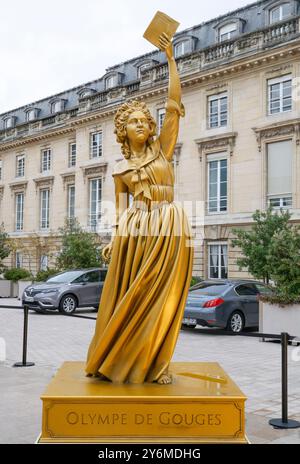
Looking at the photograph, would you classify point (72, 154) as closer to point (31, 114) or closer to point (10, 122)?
point (31, 114)

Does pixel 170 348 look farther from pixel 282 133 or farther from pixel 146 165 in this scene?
pixel 282 133

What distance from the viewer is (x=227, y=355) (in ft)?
31.4

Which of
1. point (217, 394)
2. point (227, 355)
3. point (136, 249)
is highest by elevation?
point (136, 249)

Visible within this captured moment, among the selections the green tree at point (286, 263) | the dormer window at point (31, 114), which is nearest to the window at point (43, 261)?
the dormer window at point (31, 114)

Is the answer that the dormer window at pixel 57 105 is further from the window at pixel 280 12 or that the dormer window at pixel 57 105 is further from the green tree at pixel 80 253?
the window at pixel 280 12

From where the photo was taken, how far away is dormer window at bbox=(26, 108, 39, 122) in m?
40.1

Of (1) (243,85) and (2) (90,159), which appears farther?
(2) (90,159)

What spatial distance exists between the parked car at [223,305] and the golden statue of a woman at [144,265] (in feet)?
26.7

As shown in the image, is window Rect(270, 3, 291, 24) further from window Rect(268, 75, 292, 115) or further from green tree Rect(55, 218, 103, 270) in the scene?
green tree Rect(55, 218, 103, 270)

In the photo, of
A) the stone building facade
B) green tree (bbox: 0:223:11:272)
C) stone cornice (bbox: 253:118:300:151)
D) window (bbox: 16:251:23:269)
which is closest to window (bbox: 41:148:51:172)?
the stone building facade

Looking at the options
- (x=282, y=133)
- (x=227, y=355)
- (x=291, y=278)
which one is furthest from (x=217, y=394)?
(x=282, y=133)

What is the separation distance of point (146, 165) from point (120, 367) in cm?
169
